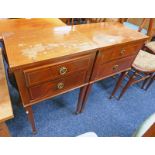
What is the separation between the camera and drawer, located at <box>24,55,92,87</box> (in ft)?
2.37

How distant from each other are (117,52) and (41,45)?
1.81ft

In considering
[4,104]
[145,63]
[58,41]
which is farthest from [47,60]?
[145,63]

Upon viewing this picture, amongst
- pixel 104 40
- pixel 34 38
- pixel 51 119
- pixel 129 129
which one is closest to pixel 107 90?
pixel 129 129

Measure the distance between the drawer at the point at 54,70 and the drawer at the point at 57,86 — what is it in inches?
1.8

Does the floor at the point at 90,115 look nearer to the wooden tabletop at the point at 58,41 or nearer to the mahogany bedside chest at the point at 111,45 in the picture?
the mahogany bedside chest at the point at 111,45

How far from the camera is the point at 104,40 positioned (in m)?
0.95

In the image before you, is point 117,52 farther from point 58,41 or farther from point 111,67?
point 58,41

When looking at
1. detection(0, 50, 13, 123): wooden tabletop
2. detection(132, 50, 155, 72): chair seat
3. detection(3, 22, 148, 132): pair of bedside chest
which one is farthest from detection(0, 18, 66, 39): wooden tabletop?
detection(132, 50, 155, 72): chair seat

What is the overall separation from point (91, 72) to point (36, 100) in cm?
43

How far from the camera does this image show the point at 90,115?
1.44 metres

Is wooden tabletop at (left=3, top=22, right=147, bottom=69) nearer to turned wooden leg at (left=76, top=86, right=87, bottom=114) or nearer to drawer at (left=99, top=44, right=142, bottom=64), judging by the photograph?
drawer at (left=99, top=44, right=142, bottom=64)

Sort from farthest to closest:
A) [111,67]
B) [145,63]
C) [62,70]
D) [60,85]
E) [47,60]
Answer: [145,63] < [111,67] < [60,85] < [62,70] < [47,60]

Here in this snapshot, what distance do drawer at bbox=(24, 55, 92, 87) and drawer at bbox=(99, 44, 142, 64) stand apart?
12 centimetres

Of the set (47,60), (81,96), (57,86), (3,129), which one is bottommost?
(81,96)
